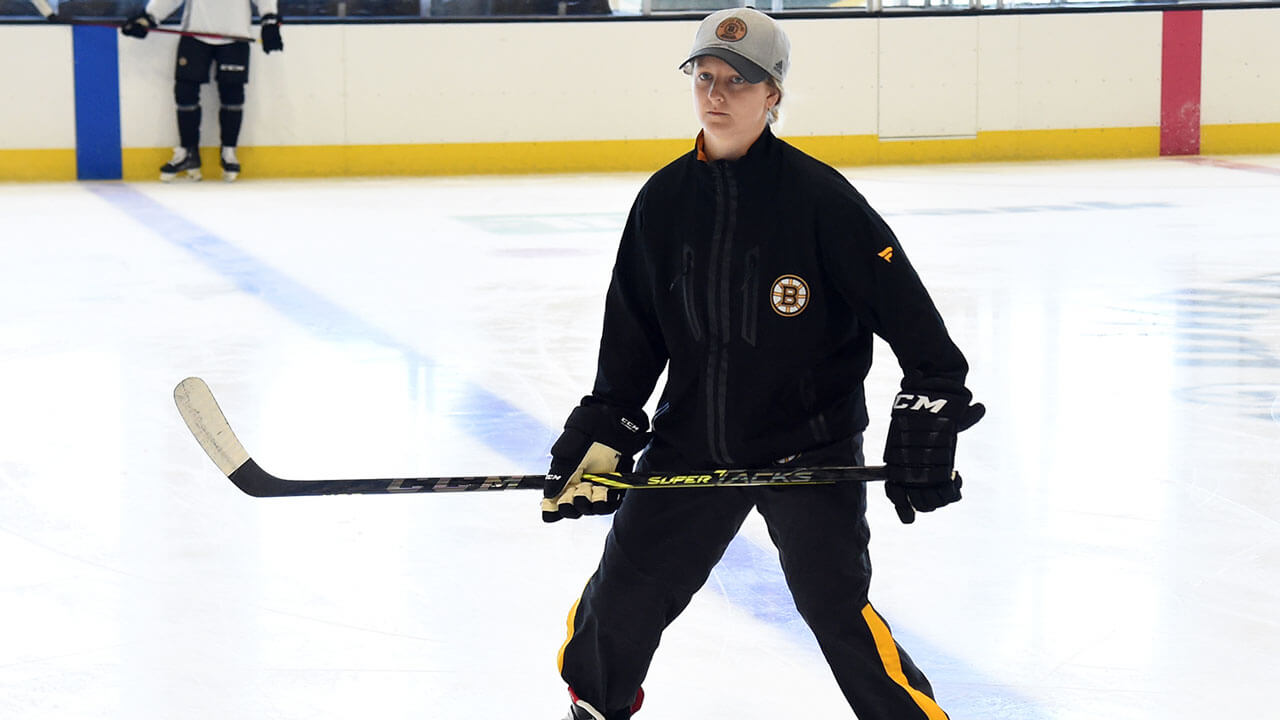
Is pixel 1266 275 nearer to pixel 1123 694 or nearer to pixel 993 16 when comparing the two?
pixel 1123 694

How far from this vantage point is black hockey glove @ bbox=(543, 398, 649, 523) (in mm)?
1799

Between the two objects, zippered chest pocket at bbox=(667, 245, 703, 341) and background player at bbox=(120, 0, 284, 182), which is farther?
background player at bbox=(120, 0, 284, 182)

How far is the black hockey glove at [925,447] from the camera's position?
5.38 feet

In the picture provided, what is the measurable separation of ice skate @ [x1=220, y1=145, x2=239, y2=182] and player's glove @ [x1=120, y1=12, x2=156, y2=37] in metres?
0.80

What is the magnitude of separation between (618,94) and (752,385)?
8.93m

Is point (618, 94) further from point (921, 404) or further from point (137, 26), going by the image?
point (921, 404)

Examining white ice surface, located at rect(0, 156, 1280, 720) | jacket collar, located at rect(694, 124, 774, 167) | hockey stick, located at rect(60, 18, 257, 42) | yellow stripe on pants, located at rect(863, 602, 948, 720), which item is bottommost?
white ice surface, located at rect(0, 156, 1280, 720)

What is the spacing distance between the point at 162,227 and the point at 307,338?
310 centimetres

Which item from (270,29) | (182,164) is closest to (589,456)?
(270,29)

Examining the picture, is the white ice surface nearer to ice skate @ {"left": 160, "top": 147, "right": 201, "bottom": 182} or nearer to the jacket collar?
the jacket collar

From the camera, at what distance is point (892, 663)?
1.71 metres

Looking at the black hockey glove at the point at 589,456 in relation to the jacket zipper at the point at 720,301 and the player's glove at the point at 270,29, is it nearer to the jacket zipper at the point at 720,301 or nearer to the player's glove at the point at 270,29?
the jacket zipper at the point at 720,301

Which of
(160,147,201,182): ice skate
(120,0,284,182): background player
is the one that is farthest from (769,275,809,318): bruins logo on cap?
(160,147,201,182): ice skate

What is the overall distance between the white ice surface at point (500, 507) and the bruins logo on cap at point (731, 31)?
2.78ft
